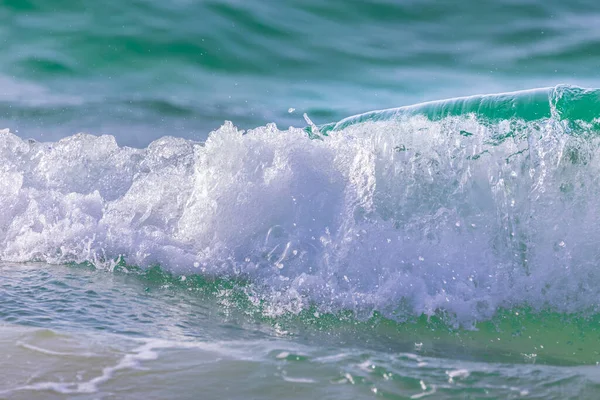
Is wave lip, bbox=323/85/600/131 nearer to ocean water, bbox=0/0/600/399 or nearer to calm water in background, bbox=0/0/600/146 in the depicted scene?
ocean water, bbox=0/0/600/399

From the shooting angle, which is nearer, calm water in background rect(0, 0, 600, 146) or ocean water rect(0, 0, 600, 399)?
ocean water rect(0, 0, 600, 399)

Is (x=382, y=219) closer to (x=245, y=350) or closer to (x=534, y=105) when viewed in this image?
(x=245, y=350)

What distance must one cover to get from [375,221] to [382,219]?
10 centimetres

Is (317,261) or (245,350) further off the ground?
(317,261)

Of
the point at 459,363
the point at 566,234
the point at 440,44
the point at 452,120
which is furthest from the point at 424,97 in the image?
the point at 459,363

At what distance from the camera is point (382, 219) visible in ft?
12.4

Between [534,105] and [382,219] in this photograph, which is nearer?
[382,219]

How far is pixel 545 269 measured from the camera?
11.2ft

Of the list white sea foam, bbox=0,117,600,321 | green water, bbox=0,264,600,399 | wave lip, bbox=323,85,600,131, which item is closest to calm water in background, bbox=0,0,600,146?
wave lip, bbox=323,85,600,131

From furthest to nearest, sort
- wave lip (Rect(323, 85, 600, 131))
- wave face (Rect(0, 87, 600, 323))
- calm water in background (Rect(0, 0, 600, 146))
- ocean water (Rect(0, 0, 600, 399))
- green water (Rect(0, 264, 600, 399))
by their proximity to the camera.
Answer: calm water in background (Rect(0, 0, 600, 146)) < wave lip (Rect(323, 85, 600, 131)) < wave face (Rect(0, 87, 600, 323)) < ocean water (Rect(0, 0, 600, 399)) < green water (Rect(0, 264, 600, 399))

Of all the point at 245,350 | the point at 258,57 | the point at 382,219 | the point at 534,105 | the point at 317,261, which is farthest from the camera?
the point at 258,57

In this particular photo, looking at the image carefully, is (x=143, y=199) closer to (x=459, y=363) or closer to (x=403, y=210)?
(x=403, y=210)

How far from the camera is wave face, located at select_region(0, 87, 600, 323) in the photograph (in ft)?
Result: 11.0

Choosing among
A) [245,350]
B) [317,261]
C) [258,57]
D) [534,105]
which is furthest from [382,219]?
[258,57]
